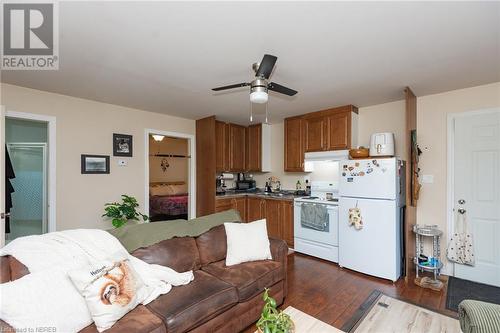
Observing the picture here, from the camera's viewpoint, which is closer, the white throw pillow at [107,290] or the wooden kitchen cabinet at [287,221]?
the white throw pillow at [107,290]

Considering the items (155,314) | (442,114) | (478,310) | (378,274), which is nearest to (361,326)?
(478,310)

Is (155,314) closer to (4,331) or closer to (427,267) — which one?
(4,331)

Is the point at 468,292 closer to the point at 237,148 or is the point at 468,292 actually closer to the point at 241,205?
the point at 241,205

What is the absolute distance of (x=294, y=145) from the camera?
4.56m

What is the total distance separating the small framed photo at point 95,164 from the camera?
11.3ft

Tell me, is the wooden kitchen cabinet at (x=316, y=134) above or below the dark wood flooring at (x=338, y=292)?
above

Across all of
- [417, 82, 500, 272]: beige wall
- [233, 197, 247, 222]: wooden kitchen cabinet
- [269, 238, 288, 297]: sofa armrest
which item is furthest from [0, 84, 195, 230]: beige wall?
[417, 82, 500, 272]: beige wall

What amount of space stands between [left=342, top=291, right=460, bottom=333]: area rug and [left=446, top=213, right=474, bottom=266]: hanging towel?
119 cm

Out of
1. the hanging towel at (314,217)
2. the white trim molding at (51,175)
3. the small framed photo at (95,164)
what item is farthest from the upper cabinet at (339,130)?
the white trim molding at (51,175)

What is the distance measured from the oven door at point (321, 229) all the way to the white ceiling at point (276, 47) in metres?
1.78

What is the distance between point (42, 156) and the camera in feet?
13.3

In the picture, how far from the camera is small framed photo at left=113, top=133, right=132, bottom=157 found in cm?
375

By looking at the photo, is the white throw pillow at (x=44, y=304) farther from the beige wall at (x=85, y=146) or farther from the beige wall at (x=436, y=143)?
the beige wall at (x=436, y=143)

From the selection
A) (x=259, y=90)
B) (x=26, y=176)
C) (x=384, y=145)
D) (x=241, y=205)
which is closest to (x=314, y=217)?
(x=384, y=145)
